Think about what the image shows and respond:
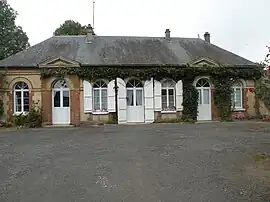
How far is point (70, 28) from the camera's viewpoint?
40688 millimetres

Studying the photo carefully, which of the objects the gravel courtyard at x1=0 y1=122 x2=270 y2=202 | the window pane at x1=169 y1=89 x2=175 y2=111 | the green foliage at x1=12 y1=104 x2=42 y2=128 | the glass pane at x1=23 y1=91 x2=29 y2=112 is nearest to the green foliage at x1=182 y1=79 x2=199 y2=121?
the window pane at x1=169 y1=89 x2=175 y2=111

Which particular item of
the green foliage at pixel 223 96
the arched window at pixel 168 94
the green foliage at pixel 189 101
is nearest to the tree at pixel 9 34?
the arched window at pixel 168 94

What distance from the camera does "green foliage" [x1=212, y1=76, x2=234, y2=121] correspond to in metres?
22.7

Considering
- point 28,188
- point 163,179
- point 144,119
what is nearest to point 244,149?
Answer: point 163,179

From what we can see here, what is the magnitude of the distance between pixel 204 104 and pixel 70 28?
22.7 meters

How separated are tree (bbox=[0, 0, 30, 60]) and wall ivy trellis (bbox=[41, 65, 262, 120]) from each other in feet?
68.3

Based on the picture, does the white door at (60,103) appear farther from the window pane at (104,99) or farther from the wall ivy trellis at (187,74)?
the window pane at (104,99)

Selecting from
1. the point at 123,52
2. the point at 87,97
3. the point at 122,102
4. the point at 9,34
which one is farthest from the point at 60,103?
the point at 9,34

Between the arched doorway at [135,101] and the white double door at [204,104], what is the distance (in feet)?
12.0

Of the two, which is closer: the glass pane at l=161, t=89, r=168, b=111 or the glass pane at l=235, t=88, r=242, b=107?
the glass pane at l=161, t=89, r=168, b=111

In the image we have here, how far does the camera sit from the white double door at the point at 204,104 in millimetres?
22922

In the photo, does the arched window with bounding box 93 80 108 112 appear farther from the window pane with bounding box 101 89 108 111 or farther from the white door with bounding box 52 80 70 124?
the white door with bounding box 52 80 70 124

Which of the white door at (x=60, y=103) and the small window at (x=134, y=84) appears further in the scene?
the small window at (x=134, y=84)

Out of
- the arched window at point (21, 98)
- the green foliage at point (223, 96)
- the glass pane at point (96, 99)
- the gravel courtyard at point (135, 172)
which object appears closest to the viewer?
the gravel courtyard at point (135, 172)
